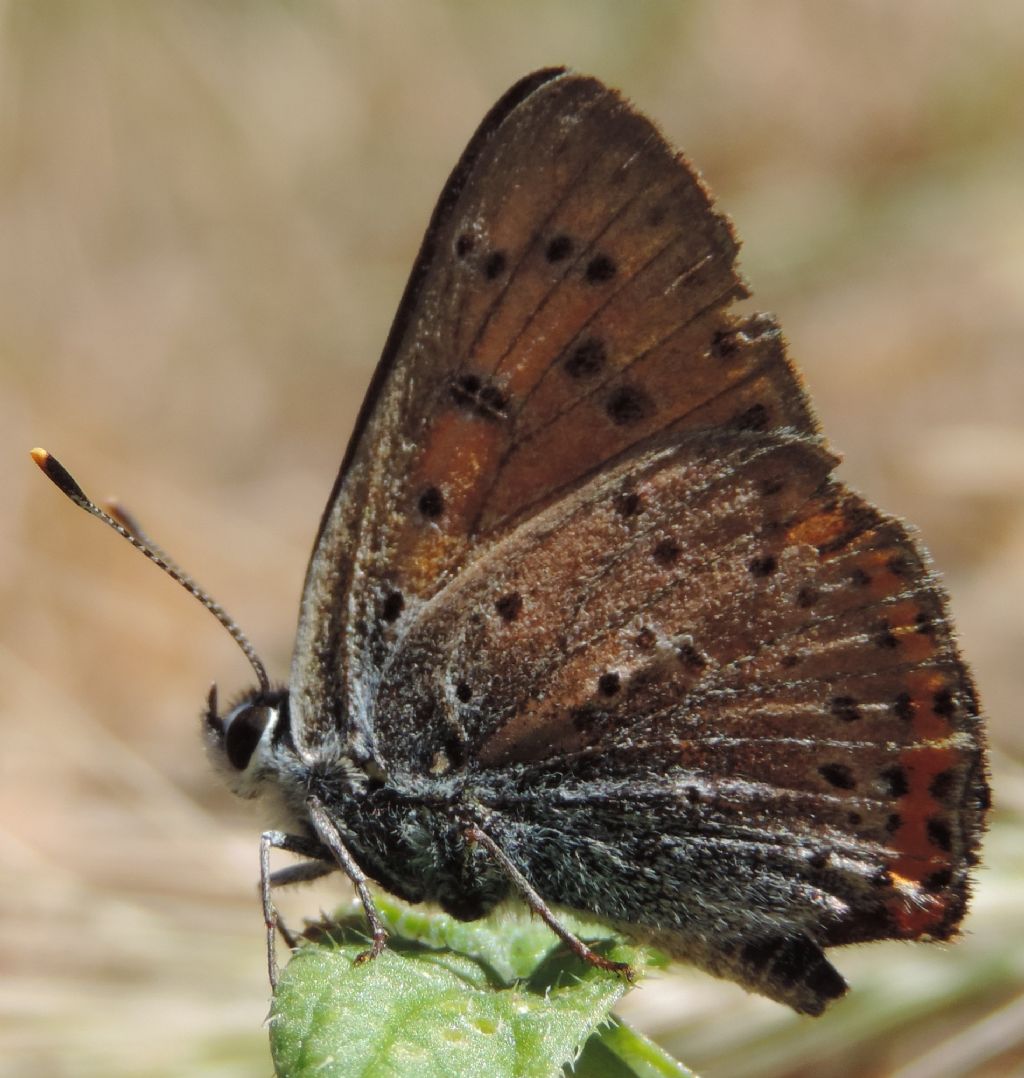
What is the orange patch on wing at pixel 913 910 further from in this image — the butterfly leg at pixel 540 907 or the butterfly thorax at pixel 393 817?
the butterfly thorax at pixel 393 817

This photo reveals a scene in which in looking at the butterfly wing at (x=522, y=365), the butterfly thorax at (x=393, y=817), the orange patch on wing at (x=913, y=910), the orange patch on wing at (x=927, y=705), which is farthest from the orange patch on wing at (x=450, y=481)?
the orange patch on wing at (x=913, y=910)

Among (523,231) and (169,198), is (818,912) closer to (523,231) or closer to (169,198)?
(523,231)

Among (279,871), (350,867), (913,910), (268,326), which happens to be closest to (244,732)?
(279,871)

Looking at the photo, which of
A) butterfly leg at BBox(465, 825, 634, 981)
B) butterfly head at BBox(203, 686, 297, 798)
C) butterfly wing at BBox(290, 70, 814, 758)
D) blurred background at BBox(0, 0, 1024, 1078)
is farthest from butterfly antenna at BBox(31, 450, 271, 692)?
blurred background at BBox(0, 0, 1024, 1078)

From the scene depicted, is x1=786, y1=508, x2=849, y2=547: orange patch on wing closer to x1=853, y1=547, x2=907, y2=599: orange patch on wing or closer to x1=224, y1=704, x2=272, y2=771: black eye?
x1=853, y1=547, x2=907, y2=599: orange patch on wing

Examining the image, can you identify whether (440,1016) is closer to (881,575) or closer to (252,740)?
(252,740)

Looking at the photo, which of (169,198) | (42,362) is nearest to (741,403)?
(42,362)
